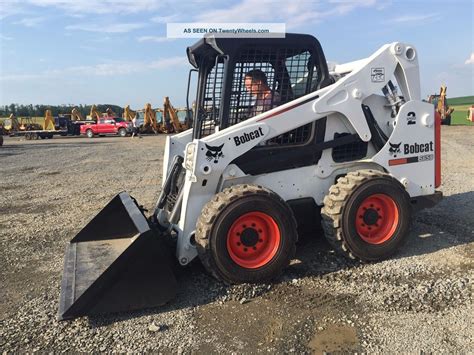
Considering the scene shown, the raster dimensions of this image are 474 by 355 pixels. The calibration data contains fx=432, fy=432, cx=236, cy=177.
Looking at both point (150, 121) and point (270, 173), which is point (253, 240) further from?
point (150, 121)

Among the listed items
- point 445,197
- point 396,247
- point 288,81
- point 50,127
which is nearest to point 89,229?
point 288,81

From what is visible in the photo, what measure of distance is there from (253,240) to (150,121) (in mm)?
33195

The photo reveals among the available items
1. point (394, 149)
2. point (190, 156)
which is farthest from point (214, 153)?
point (394, 149)

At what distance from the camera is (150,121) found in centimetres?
3606

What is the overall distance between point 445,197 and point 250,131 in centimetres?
482

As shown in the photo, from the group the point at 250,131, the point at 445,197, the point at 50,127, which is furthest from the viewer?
the point at 50,127

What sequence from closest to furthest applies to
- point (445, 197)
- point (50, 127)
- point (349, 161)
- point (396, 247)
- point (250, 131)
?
point (250, 131) → point (396, 247) → point (349, 161) → point (445, 197) → point (50, 127)

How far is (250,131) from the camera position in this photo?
4316mm

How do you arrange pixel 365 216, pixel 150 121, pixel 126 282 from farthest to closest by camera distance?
pixel 150 121
pixel 365 216
pixel 126 282

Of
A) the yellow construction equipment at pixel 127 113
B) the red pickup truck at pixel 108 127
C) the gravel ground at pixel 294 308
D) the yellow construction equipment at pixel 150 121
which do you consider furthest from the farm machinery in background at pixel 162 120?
the gravel ground at pixel 294 308

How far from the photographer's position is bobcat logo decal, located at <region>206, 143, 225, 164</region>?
416 centimetres

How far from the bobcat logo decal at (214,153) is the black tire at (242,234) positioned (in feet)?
1.09

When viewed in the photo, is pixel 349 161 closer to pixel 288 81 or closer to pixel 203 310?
pixel 288 81

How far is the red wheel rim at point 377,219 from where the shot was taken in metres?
4.52
